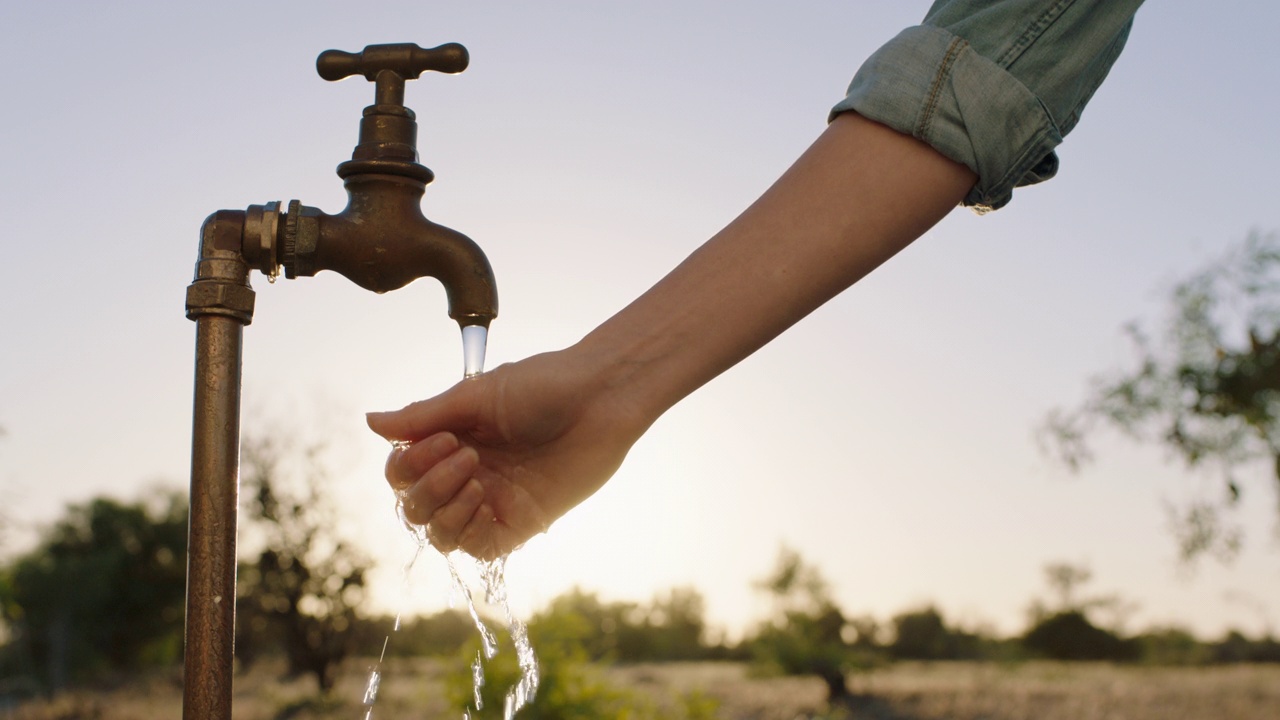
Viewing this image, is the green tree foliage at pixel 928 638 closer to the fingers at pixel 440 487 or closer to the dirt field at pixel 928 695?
the dirt field at pixel 928 695

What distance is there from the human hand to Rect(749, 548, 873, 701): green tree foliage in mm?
9417

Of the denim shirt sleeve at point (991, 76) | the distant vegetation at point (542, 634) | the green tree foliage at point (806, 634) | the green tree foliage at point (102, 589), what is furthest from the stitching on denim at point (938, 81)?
the green tree foliage at point (102, 589)

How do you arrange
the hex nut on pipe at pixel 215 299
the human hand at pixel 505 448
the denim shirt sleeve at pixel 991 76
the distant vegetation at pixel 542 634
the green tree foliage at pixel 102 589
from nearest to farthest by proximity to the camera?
1. the denim shirt sleeve at pixel 991 76
2. the human hand at pixel 505 448
3. the hex nut on pipe at pixel 215 299
4. the distant vegetation at pixel 542 634
5. the green tree foliage at pixel 102 589

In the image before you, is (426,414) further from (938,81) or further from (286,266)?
(938,81)

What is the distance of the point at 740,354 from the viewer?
1145mm

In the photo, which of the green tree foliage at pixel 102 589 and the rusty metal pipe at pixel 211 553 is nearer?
the rusty metal pipe at pixel 211 553

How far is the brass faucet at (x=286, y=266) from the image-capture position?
1.34m

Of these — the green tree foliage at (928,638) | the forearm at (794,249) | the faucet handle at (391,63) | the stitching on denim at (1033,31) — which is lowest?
the green tree foliage at (928,638)

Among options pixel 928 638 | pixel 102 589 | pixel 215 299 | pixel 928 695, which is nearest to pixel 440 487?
pixel 215 299

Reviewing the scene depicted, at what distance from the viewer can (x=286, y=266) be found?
1.51 metres

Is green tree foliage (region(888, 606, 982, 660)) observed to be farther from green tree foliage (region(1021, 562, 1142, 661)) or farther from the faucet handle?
the faucet handle

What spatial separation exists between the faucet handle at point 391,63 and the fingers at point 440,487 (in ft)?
1.92

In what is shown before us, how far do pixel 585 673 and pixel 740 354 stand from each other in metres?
5.28

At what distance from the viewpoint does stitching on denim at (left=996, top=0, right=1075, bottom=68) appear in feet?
3.21
